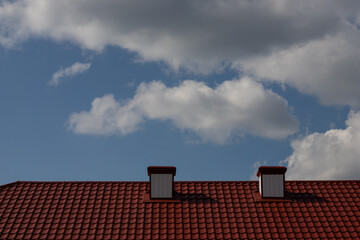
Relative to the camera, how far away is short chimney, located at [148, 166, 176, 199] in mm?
22875

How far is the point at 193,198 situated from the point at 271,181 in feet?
13.0

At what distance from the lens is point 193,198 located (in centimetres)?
2292

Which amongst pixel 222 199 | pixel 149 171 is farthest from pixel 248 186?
pixel 149 171

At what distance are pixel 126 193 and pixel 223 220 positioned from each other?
5.26m

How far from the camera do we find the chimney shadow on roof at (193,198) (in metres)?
22.6

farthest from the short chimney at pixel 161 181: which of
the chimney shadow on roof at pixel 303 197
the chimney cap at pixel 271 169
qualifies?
the chimney shadow on roof at pixel 303 197

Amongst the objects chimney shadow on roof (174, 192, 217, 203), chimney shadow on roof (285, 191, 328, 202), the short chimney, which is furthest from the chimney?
the short chimney

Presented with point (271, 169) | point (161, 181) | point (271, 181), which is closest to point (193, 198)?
point (161, 181)

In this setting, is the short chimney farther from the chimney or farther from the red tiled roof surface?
the chimney

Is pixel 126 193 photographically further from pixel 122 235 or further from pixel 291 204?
pixel 291 204

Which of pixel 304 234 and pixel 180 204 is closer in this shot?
pixel 304 234

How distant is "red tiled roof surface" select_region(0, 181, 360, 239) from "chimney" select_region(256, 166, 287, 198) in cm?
57

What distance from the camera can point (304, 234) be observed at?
20.2m

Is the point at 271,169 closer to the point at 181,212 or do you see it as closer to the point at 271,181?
the point at 271,181
